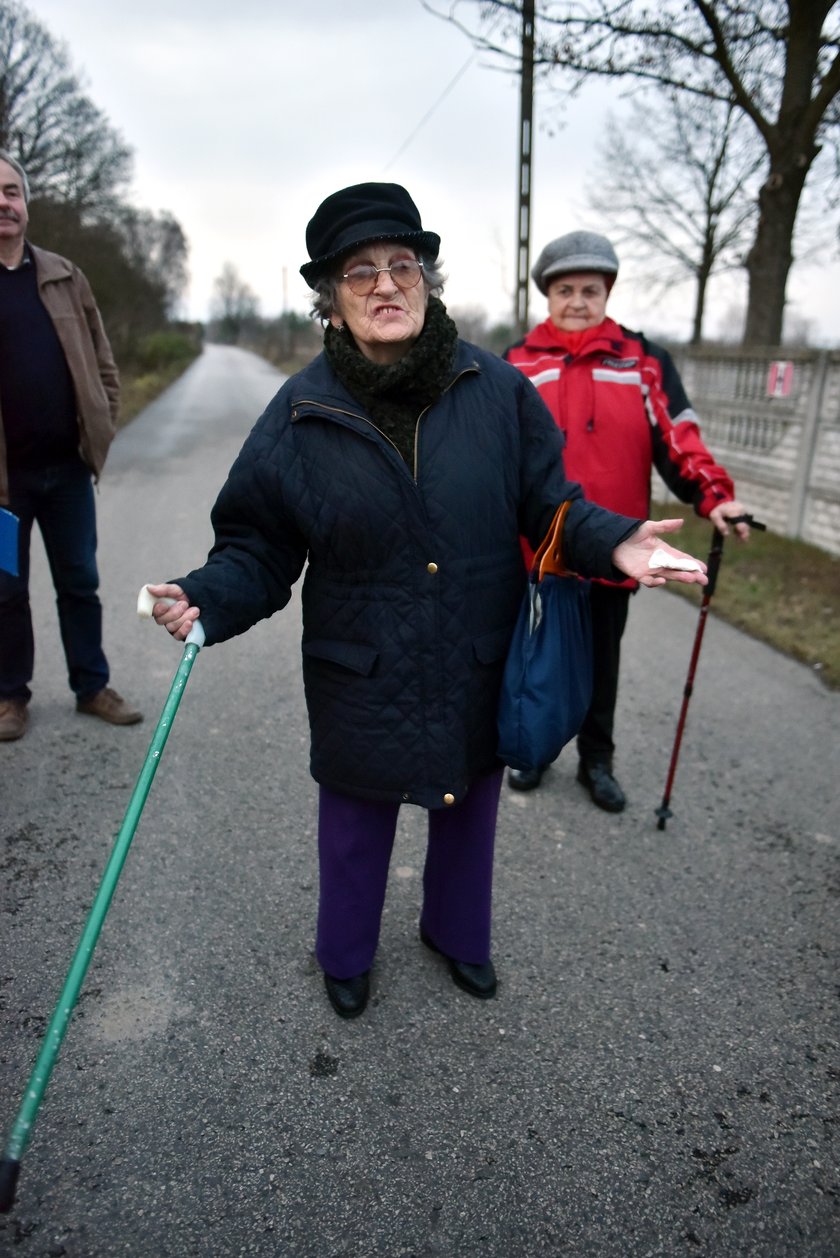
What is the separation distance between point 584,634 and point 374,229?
1091 mm

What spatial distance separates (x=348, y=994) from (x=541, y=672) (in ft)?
3.35

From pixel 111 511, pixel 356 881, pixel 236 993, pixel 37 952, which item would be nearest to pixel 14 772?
pixel 37 952

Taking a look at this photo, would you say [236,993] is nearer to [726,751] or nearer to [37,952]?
[37,952]

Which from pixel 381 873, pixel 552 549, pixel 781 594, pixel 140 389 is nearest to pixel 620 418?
pixel 552 549

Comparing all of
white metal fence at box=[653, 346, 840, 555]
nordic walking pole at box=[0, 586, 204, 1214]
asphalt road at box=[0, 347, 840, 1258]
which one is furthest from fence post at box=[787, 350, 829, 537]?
nordic walking pole at box=[0, 586, 204, 1214]

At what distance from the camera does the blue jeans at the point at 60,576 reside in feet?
12.2

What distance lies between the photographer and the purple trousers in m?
2.37

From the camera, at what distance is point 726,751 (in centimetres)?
414

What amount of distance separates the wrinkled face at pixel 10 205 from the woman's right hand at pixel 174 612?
6.84ft

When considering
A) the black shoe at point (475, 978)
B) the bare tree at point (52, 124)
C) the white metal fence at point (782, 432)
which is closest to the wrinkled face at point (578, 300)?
the black shoe at point (475, 978)

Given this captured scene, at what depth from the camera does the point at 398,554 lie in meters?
2.12

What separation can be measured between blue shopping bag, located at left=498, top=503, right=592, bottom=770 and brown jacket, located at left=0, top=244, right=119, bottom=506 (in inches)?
87.1

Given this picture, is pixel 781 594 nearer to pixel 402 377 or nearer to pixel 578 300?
pixel 578 300

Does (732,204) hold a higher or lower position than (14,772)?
higher
